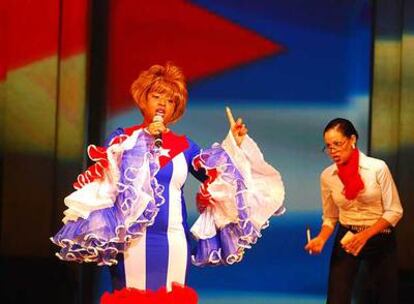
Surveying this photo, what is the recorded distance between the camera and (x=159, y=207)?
2.92m

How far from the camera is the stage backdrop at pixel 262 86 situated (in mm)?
4719

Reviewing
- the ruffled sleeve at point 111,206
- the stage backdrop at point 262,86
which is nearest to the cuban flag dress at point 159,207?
the ruffled sleeve at point 111,206

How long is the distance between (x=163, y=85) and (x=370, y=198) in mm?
1227

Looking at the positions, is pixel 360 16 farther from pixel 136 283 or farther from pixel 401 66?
pixel 136 283

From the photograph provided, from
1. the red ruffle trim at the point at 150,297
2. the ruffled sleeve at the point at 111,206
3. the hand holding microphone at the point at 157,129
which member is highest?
the hand holding microphone at the point at 157,129

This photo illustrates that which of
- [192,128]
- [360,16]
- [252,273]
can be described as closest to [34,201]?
[192,128]

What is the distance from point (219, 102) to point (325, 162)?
704 millimetres

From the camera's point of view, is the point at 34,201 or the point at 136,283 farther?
the point at 34,201

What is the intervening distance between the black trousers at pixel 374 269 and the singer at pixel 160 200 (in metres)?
0.87

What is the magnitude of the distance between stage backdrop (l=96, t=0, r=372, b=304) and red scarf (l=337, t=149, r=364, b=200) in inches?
37.5

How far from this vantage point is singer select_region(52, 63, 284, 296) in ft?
9.25

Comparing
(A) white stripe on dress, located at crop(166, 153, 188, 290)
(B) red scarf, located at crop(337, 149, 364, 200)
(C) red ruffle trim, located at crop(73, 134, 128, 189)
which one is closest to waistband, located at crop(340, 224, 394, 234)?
(B) red scarf, located at crop(337, 149, 364, 200)

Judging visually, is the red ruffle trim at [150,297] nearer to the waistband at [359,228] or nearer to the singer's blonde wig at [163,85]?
the singer's blonde wig at [163,85]

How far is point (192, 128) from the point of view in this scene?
4.79 metres
